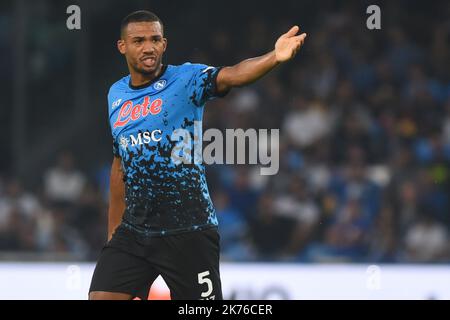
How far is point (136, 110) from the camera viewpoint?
5754 millimetres

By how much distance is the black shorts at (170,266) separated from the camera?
5613 mm

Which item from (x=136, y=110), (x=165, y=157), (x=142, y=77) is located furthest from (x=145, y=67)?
(x=165, y=157)

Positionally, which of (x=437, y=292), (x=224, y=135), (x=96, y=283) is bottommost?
(x=437, y=292)

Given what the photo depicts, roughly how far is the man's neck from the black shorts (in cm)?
89

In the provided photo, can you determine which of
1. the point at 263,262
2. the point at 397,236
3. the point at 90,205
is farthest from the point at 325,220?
the point at 90,205

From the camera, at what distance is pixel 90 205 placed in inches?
462

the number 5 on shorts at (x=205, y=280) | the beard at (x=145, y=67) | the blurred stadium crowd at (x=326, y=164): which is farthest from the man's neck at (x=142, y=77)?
the blurred stadium crowd at (x=326, y=164)

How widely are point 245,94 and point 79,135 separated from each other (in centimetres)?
240

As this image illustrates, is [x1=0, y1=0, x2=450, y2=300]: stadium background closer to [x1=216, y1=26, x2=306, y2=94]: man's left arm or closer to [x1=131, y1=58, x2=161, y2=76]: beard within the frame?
[x1=131, y1=58, x2=161, y2=76]: beard

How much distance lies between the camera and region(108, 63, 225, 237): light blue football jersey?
5637 mm

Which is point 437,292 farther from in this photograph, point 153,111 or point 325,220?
point 153,111

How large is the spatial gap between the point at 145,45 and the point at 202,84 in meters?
0.43

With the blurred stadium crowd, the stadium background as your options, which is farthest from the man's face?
the blurred stadium crowd

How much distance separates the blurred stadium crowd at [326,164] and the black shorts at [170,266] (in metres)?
4.02
